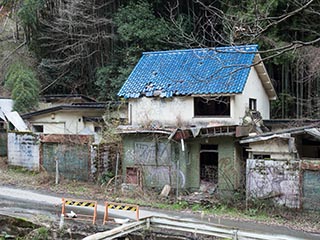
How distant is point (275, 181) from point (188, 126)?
489 centimetres

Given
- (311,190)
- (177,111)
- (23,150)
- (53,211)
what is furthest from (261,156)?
(23,150)

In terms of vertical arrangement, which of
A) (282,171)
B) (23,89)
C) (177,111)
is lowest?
(282,171)

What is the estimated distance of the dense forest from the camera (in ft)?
80.9

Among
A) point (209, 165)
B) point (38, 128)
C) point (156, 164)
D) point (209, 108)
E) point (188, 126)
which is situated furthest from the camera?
point (38, 128)

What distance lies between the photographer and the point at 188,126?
19094 mm

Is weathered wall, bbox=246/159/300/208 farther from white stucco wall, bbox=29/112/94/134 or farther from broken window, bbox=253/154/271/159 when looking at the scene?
white stucco wall, bbox=29/112/94/134

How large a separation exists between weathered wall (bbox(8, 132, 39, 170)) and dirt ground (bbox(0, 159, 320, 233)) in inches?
17.4

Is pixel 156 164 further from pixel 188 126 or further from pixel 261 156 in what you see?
pixel 261 156

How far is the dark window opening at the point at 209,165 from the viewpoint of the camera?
18.7 meters

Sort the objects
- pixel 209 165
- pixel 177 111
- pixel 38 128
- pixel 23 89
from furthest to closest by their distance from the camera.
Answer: pixel 23 89 → pixel 38 128 → pixel 177 111 → pixel 209 165

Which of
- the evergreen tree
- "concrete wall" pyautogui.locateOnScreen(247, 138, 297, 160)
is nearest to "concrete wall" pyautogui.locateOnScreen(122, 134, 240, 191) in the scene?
"concrete wall" pyautogui.locateOnScreen(247, 138, 297, 160)

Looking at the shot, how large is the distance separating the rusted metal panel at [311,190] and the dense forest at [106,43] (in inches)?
328

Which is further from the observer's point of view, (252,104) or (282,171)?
(252,104)

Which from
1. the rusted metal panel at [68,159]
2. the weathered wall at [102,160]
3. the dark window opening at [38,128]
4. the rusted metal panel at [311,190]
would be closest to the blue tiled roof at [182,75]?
the weathered wall at [102,160]
